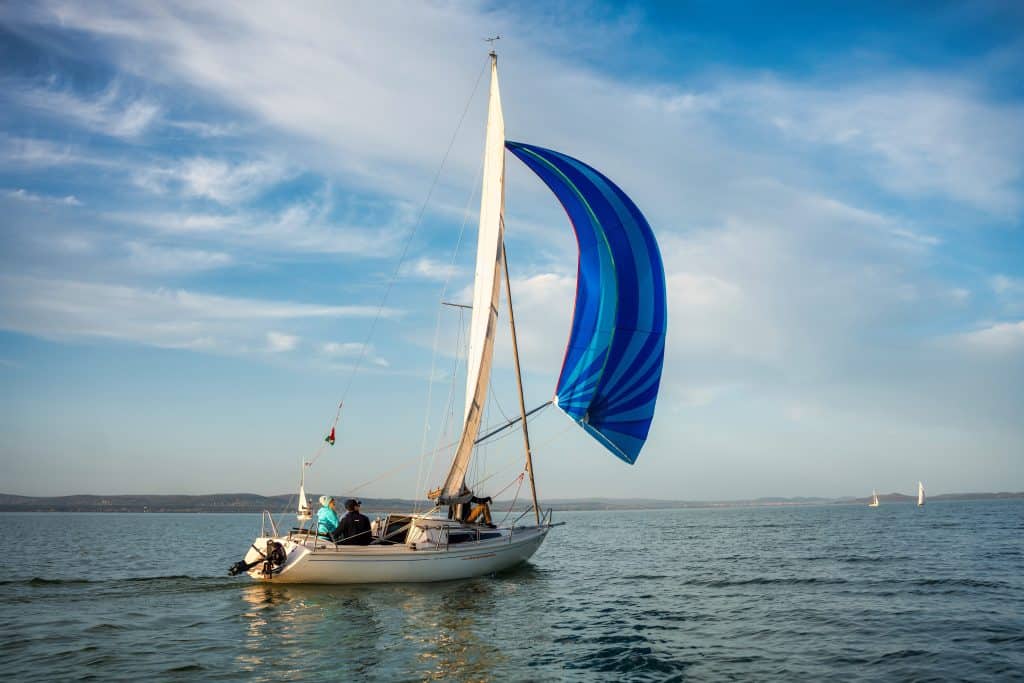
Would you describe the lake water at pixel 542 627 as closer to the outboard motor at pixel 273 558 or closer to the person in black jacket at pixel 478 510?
the outboard motor at pixel 273 558

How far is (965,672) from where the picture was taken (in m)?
10.3

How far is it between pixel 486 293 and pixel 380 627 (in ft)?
33.1

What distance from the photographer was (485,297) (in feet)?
67.2

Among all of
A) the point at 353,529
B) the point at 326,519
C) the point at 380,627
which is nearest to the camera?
the point at 380,627

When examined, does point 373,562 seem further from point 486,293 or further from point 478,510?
point 486,293

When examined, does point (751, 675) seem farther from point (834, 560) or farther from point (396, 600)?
point (834, 560)

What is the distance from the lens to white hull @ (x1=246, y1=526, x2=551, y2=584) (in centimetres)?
1669

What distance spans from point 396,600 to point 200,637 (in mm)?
4887

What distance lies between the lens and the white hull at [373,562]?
657 inches

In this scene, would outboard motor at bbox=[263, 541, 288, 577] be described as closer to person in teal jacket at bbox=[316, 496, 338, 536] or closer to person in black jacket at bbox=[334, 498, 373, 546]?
person in teal jacket at bbox=[316, 496, 338, 536]

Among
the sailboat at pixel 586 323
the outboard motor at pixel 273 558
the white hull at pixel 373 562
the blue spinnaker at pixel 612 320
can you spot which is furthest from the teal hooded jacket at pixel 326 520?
the blue spinnaker at pixel 612 320

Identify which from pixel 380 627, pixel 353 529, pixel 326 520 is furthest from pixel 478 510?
pixel 380 627

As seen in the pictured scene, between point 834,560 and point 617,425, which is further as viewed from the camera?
point 834,560

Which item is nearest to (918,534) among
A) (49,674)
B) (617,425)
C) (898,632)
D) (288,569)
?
(617,425)
